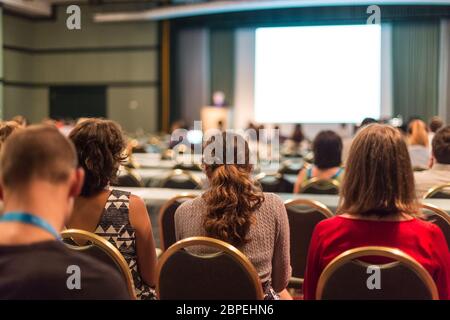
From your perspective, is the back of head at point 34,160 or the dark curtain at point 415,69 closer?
the back of head at point 34,160

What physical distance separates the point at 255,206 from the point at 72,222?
820 millimetres

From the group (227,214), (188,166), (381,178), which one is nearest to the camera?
(381,178)

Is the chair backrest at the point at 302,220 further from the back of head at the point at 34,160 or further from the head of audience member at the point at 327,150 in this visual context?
the back of head at the point at 34,160

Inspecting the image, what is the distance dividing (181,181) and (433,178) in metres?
2.13

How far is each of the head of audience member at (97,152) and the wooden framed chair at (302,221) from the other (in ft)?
4.08

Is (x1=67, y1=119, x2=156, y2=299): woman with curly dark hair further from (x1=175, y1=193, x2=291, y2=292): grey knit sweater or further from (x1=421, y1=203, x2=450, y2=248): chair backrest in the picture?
(x1=421, y1=203, x2=450, y2=248): chair backrest

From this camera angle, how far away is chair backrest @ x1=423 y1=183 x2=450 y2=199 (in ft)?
13.3

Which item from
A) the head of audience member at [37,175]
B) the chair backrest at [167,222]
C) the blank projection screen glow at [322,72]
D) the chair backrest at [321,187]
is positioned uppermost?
the blank projection screen glow at [322,72]

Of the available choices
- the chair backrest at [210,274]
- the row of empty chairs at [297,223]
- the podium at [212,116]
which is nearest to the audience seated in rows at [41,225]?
the chair backrest at [210,274]

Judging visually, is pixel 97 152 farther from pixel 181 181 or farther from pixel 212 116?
pixel 212 116

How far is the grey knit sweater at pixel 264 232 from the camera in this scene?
2.54 metres

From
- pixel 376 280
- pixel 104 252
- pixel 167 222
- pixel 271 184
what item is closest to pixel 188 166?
pixel 271 184

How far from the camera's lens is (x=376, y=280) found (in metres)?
2.00

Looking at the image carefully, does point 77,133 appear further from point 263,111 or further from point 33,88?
point 33,88
